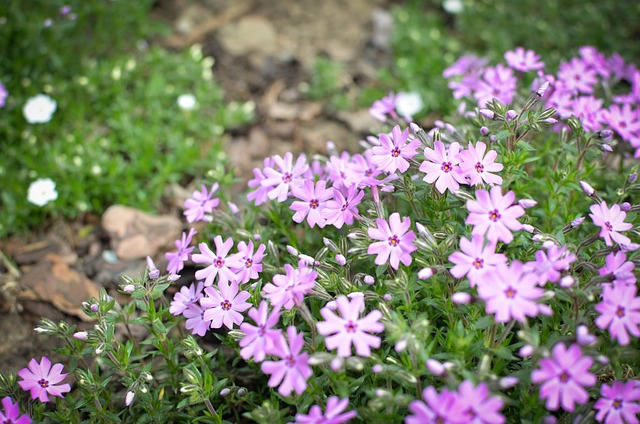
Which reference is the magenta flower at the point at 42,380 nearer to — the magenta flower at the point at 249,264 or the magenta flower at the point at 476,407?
the magenta flower at the point at 249,264

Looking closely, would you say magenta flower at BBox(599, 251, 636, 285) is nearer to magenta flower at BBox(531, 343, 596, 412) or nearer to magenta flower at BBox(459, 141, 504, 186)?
magenta flower at BBox(531, 343, 596, 412)

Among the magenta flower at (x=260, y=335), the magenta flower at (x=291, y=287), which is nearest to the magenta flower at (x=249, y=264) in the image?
the magenta flower at (x=291, y=287)

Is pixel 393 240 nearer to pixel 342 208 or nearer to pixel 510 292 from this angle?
pixel 342 208

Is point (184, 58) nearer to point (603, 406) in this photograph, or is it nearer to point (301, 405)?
point (301, 405)

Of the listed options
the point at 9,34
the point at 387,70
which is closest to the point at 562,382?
the point at 387,70

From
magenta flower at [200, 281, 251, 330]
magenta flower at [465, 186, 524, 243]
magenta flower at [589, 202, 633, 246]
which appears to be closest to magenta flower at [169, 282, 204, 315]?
magenta flower at [200, 281, 251, 330]

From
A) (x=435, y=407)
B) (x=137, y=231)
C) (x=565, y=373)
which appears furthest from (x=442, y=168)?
(x=137, y=231)
